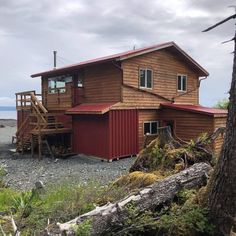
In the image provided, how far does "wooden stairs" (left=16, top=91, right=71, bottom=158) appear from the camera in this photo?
18562 mm

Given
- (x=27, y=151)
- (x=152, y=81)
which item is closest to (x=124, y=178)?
(x=152, y=81)

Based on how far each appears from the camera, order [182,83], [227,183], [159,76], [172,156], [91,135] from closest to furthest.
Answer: [227,183] → [172,156] → [91,135] → [159,76] → [182,83]

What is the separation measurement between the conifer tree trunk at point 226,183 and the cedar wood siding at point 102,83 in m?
13.1

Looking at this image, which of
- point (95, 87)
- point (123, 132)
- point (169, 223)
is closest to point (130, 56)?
point (95, 87)

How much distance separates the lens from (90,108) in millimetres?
17500

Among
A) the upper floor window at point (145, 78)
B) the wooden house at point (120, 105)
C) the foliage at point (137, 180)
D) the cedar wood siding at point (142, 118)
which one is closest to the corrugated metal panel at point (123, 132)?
the wooden house at point (120, 105)

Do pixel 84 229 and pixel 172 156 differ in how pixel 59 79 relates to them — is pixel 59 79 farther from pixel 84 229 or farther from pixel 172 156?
pixel 84 229

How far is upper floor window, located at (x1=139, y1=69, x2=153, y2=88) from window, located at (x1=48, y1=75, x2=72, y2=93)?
15.3 feet

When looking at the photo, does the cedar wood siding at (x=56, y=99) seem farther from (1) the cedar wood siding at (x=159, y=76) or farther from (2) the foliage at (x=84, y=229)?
(2) the foliage at (x=84, y=229)

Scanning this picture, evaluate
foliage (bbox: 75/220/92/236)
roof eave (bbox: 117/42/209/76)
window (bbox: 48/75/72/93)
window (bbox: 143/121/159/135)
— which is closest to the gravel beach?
window (bbox: 143/121/159/135)

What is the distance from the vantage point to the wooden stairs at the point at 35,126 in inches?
731

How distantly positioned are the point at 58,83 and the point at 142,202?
59.4 feet

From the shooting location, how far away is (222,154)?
4332 millimetres

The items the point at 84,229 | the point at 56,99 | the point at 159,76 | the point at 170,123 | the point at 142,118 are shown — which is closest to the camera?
the point at 84,229
